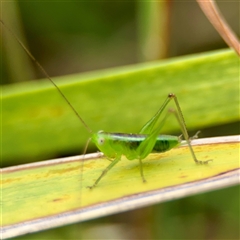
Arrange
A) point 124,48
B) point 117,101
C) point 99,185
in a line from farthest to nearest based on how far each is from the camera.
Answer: point 124,48 → point 117,101 → point 99,185

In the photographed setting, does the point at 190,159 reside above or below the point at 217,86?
below

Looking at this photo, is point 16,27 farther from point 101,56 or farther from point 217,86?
point 217,86

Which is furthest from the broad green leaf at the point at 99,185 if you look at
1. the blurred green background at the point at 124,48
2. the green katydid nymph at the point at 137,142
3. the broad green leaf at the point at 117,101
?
the blurred green background at the point at 124,48

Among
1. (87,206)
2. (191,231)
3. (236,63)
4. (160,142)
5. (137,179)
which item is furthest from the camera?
(191,231)

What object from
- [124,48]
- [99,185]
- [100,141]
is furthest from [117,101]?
[124,48]

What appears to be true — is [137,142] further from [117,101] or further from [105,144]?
[117,101]

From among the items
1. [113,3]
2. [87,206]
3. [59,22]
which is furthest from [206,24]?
[87,206]

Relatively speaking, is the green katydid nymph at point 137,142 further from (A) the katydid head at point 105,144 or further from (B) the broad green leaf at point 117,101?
(B) the broad green leaf at point 117,101
